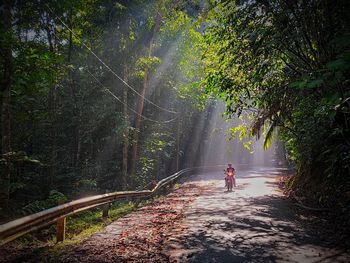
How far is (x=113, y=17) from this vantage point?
20109mm

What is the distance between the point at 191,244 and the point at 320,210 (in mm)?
5978

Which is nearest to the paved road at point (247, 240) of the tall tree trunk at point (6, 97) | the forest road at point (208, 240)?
the forest road at point (208, 240)

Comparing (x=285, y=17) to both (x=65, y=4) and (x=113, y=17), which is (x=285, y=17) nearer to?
(x=65, y=4)

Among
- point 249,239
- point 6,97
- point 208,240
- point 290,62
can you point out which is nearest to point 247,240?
point 249,239

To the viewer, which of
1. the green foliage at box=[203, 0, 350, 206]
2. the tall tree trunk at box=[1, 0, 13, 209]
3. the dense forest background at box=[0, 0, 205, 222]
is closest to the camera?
the green foliage at box=[203, 0, 350, 206]

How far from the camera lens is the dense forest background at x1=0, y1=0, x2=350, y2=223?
27.1ft

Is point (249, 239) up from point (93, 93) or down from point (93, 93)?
down

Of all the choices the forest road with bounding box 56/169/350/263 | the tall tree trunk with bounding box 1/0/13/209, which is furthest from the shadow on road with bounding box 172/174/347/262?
the tall tree trunk with bounding box 1/0/13/209

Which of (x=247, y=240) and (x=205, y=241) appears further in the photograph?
(x=247, y=240)

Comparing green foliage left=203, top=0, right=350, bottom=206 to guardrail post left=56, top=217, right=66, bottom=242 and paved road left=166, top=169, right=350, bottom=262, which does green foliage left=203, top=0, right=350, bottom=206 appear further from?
guardrail post left=56, top=217, right=66, bottom=242

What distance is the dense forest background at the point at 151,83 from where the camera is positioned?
27.1ft

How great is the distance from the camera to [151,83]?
3189 cm

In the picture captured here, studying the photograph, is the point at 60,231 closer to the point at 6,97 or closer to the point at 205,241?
the point at 205,241

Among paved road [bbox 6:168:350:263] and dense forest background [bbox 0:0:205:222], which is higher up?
dense forest background [bbox 0:0:205:222]
